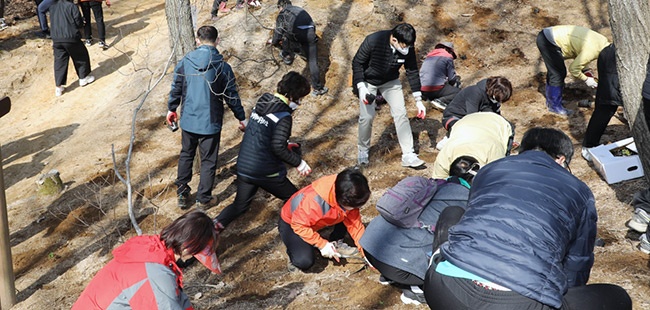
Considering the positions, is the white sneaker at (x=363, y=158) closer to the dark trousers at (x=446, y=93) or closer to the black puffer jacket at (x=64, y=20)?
the dark trousers at (x=446, y=93)

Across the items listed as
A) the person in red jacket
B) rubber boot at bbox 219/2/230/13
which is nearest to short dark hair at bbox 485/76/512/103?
the person in red jacket

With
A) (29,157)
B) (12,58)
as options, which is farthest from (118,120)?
(12,58)

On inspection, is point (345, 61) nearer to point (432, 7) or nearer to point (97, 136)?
A: point (432, 7)

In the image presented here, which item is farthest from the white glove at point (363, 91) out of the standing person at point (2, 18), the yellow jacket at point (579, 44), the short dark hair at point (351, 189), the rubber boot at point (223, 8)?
the standing person at point (2, 18)

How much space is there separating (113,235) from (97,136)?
2595 mm

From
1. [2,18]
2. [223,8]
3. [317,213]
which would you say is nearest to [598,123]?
[317,213]

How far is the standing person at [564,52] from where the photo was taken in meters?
7.03

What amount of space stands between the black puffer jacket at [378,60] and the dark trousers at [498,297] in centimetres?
348

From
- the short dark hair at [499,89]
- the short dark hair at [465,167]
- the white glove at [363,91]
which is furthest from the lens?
the white glove at [363,91]

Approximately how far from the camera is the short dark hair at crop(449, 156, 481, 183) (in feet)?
14.3

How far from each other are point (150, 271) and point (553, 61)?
604cm

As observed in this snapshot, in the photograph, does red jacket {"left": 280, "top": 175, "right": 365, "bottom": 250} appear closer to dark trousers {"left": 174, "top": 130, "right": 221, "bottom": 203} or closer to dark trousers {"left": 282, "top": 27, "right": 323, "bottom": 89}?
dark trousers {"left": 174, "top": 130, "right": 221, "bottom": 203}

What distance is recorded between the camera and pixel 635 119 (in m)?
4.54

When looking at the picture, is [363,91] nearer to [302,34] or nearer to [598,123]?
[598,123]
